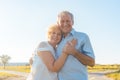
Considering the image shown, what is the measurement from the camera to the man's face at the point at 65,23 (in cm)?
543

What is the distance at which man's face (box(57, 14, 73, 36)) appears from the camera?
543cm

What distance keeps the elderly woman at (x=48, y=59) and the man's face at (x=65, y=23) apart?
0.07m

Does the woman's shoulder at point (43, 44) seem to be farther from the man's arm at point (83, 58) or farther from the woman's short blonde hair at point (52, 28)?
the man's arm at point (83, 58)

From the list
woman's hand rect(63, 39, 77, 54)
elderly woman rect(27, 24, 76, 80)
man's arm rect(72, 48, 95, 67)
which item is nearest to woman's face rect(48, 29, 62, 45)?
elderly woman rect(27, 24, 76, 80)

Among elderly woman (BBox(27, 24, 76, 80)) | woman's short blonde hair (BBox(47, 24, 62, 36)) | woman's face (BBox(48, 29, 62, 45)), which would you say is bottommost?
elderly woman (BBox(27, 24, 76, 80))

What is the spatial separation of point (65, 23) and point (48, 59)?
0.50 meters

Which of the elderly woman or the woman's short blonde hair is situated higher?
the woman's short blonde hair

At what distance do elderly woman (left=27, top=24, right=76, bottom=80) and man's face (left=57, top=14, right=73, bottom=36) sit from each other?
0.22 ft

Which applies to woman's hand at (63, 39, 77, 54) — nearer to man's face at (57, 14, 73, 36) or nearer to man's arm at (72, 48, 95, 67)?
man's arm at (72, 48, 95, 67)

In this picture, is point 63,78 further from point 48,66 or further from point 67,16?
point 67,16

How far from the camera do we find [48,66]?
5324 millimetres

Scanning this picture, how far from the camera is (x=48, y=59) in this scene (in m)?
5.33

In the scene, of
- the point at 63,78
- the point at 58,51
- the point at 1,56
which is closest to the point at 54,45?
the point at 58,51

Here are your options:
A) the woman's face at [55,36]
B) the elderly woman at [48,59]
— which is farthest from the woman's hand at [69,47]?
the woman's face at [55,36]
